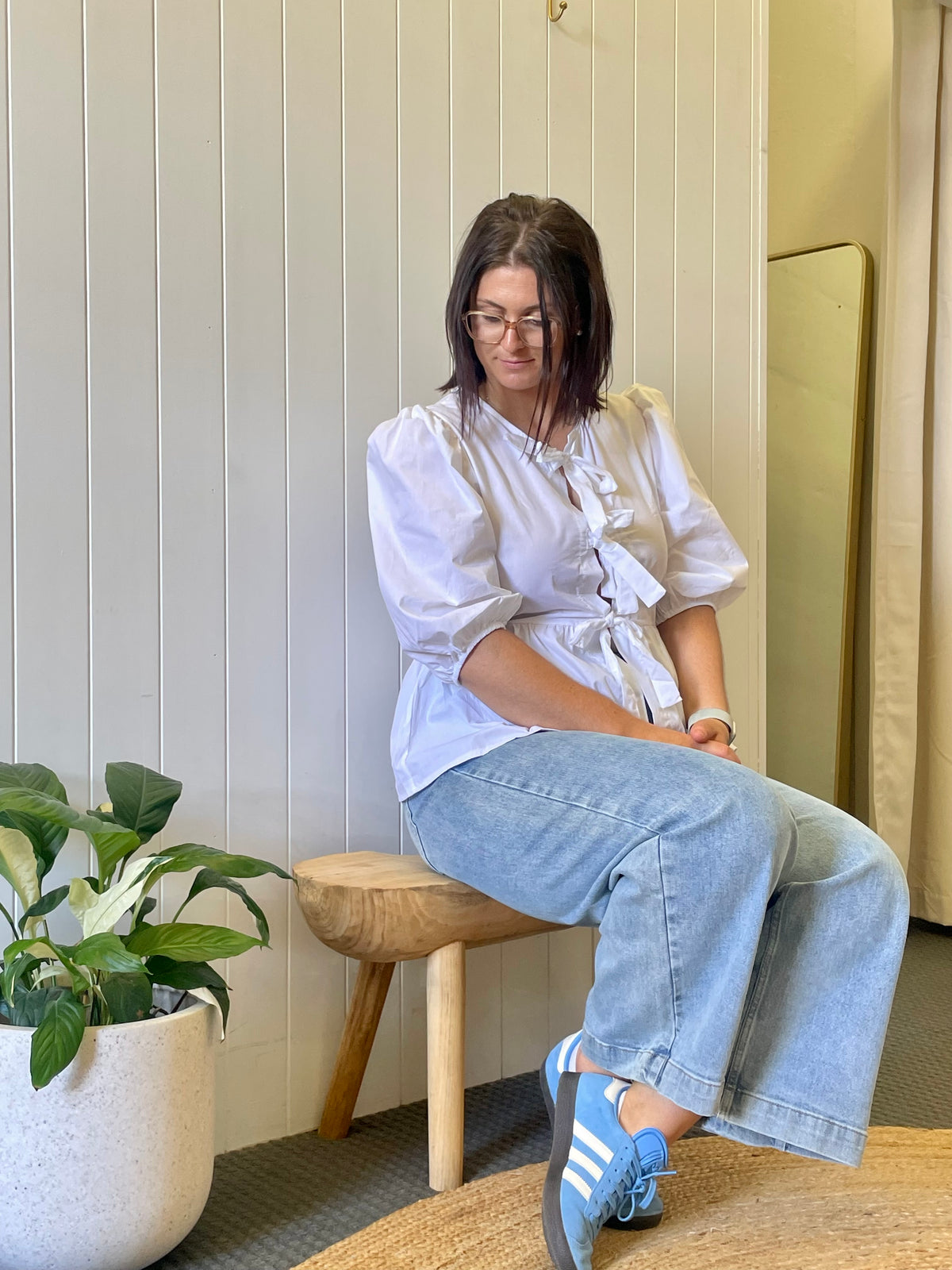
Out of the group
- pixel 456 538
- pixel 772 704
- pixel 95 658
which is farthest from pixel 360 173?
pixel 772 704

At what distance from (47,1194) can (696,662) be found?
39.2 inches

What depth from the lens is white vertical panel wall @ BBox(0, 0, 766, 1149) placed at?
136 centimetres

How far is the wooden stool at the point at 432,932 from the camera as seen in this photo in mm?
1354

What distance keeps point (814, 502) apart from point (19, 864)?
6.77 feet

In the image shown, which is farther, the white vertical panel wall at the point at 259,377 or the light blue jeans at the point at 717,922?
the white vertical panel wall at the point at 259,377

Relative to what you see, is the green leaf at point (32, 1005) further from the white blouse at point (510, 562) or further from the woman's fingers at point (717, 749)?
the woman's fingers at point (717, 749)

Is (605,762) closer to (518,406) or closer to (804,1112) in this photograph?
(804,1112)

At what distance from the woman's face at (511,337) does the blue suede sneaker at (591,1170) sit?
82 centimetres

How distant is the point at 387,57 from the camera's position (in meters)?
1.60

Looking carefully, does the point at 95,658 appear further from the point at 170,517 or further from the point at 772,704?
the point at 772,704

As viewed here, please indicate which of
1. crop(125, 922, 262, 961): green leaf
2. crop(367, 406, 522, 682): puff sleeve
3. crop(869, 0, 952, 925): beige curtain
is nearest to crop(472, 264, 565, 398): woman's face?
crop(367, 406, 522, 682): puff sleeve

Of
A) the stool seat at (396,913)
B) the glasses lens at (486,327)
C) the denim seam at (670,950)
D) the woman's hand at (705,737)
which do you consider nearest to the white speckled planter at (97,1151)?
the stool seat at (396,913)

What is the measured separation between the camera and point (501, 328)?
4.71 feet

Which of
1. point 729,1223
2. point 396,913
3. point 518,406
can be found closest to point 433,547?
point 518,406
